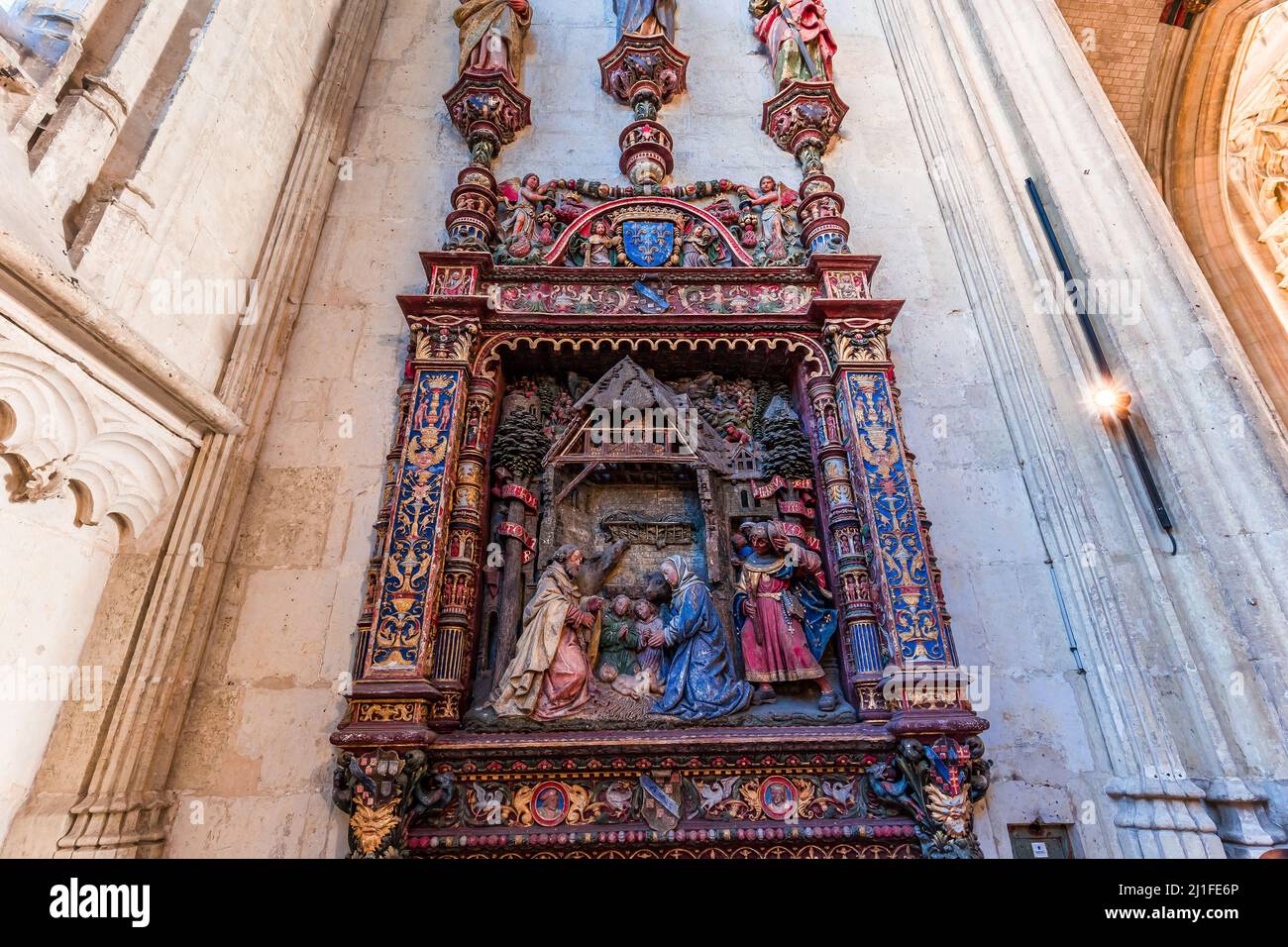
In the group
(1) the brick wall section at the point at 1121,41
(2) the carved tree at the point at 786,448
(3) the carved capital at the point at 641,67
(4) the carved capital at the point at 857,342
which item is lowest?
(2) the carved tree at the point at 786,448

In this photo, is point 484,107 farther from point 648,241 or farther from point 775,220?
point 775,220

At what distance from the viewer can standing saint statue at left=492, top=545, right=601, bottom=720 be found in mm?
3723

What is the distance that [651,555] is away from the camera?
14.5 ft

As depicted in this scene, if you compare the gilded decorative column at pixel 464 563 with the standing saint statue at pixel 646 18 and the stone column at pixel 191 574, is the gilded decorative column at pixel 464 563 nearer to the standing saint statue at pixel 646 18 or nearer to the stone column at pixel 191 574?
the stone column at pixel 191 574

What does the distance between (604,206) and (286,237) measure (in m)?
2.74

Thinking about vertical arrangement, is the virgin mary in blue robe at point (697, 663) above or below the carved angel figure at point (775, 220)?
below

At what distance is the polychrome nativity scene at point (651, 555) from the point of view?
3398 mm

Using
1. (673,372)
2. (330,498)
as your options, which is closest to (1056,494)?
(673,372)

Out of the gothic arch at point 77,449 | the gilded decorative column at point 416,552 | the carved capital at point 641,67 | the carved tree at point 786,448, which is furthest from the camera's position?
the carved capital at point 641,67

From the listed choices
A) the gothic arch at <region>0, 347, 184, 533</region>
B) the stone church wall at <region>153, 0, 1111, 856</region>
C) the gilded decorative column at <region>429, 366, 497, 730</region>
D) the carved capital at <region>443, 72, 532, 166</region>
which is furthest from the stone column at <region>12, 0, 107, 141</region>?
the carved capital at <region>443, 72, 532, 166</region>

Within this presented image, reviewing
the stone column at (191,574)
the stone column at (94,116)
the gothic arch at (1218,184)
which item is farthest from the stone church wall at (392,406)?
the gothic arch at (1218,184)

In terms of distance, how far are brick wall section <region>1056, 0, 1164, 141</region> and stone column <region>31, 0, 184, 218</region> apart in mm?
10673

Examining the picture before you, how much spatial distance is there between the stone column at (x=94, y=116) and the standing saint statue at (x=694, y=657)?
4138 millimetres

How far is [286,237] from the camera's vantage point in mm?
5098
